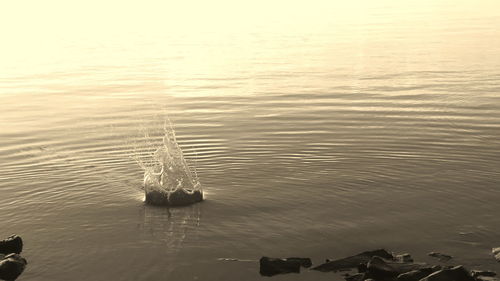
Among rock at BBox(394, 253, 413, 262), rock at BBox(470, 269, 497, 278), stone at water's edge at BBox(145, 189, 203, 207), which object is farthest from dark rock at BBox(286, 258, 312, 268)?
stone at water's edge at BBox(145, 189, 203, 207)

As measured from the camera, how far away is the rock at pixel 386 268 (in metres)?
17.2

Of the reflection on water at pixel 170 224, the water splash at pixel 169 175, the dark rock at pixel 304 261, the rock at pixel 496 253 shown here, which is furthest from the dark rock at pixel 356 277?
the water splash at pixel 169 175

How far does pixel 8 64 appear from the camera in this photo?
7800 centimetres

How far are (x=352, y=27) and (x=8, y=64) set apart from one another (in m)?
57.3

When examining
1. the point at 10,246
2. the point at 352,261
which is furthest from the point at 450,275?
the point at 10,246

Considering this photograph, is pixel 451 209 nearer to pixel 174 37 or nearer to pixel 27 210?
pixel 27 210

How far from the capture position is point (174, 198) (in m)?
25.2

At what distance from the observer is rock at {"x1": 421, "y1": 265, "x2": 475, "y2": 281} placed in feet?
53.7

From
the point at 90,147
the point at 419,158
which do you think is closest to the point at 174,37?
the point at 90,147

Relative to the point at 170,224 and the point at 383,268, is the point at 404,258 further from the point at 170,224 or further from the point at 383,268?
the point at 170,224

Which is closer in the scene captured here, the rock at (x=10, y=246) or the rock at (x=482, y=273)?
the rock at (x=482, y=273)

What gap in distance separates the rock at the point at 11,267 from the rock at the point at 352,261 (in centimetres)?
813

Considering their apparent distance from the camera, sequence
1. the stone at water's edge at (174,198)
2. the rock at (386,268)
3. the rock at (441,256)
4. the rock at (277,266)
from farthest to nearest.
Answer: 1. the stone at water's edge at (174,198)
2. the rock at (441,256)
3. the rock at (277,266)
4. the rock at (386,268)

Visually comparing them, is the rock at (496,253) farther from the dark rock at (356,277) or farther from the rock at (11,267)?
the rock at (11,267)
